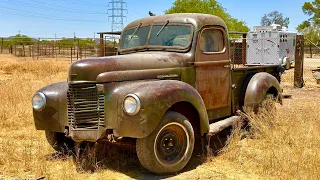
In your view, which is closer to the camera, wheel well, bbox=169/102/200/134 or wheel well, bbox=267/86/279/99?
wheel well, bbox=169/102/200/134

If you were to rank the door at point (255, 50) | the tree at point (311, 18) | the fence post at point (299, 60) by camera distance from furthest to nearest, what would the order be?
the tree at point (311, 18) → the door at point (255, 50) → the fence post at point (299, 60)

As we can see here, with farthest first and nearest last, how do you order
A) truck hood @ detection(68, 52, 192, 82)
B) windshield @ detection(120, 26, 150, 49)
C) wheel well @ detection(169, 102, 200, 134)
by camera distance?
windshield @ detection(120, 26, 150, 49) < wheel well @ detection(169, 102, 200, 134) < truck hood @ detection(68, 52, 192, 82)

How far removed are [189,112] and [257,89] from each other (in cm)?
182

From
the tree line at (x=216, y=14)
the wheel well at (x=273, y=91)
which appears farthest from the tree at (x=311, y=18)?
the wheel well at (x=273, y=91)

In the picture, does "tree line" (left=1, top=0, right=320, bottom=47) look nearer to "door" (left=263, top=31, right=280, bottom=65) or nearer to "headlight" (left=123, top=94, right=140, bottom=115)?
"door" (left=263, top=31, right=280, bottom=65)

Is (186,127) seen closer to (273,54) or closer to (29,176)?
(29,176)

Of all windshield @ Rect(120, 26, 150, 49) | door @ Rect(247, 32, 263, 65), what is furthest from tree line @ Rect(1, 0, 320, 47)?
windshield @ Rect(120, 26, 150, 49)

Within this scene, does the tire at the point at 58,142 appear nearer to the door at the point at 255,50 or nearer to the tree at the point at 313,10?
the door at the point at 255,50

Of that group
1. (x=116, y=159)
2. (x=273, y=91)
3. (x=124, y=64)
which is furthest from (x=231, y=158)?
(x=273, y=91)

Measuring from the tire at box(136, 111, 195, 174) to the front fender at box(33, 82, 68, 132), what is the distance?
118 centimetres

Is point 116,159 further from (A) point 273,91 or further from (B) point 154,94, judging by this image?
(A) point 273,91

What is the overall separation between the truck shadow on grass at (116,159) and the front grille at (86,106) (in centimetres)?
48

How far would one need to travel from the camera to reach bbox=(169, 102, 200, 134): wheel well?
16.5 ft

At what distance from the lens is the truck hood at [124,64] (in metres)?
4.63
